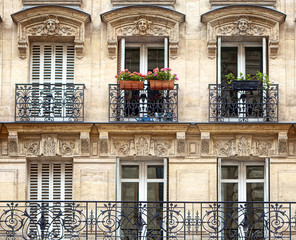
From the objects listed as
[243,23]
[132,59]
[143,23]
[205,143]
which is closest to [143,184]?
[205,143]

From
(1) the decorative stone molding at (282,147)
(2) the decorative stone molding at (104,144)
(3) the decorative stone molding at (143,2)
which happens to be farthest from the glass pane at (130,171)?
(3) the decorative stone molding at (143,2)

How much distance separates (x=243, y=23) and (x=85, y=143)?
4.47m

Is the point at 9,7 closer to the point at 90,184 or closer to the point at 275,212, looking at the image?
the point at 90,184

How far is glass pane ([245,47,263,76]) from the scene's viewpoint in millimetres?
17172

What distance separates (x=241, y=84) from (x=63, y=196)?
15.3ft

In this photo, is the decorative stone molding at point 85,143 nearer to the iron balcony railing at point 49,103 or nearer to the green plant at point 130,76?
the iron balcony railing at point 49,103

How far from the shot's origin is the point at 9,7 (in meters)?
17.2

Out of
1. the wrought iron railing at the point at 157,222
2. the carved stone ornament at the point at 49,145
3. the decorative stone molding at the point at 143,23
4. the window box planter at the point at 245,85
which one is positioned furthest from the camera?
the decorative stone molding at the point at 143,23

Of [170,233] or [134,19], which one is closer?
[170,233]

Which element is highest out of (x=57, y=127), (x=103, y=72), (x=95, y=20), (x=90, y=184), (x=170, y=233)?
(x=95, y=20)

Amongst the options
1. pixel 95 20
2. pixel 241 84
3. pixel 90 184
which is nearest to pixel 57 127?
pixel 90 184

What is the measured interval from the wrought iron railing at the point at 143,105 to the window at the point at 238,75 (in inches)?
43.5

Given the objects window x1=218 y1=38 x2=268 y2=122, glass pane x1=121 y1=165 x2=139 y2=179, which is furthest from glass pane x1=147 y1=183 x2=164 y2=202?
window x1=218 y1=38 x2=268 y2=122

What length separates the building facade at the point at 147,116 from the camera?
16281 mm
